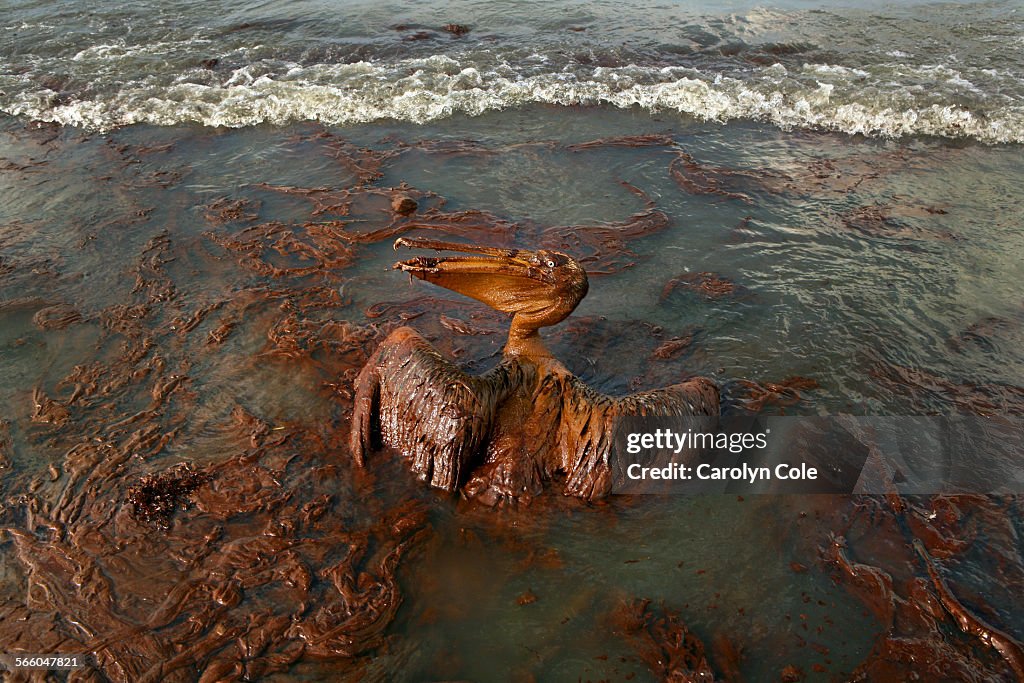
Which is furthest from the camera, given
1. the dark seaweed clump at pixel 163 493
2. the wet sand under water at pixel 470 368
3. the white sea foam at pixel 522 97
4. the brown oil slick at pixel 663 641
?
the white sea foam at pixel 522 97

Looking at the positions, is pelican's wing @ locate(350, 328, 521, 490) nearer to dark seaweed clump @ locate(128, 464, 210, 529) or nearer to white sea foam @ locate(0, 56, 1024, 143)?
dark seaweed clump @ locate(128, 464, 210, 529)

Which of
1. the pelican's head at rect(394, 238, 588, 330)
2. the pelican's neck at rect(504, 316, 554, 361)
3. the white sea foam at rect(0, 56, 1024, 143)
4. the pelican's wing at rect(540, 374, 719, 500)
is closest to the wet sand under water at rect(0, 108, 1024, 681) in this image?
the pelican's wing at rect(540, 374, 719, 500)

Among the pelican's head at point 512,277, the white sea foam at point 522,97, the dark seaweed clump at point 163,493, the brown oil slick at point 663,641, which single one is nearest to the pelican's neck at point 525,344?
the pelican's head at point 512,277

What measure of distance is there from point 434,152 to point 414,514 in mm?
5957

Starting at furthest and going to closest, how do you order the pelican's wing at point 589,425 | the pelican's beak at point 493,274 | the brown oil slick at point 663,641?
the pelican's wing at point 589,425 < the pelican's beak at point 493,274 < the brown oil slick at point 663,641

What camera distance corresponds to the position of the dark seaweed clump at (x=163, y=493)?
160 inches

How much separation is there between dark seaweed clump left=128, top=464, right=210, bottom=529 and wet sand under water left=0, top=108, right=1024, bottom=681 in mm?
20

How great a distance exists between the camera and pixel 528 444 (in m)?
4.34

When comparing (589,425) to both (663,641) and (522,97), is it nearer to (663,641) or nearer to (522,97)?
(663,641)

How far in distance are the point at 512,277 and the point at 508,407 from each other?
84 centimetres

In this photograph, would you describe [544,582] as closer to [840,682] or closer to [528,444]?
[528,444]

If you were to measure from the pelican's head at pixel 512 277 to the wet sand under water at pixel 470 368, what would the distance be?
1212mm

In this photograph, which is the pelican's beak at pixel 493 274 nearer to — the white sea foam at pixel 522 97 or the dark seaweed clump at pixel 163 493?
the dark seaweed clump at pixel 163 493

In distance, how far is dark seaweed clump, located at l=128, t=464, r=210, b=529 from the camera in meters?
4.07
